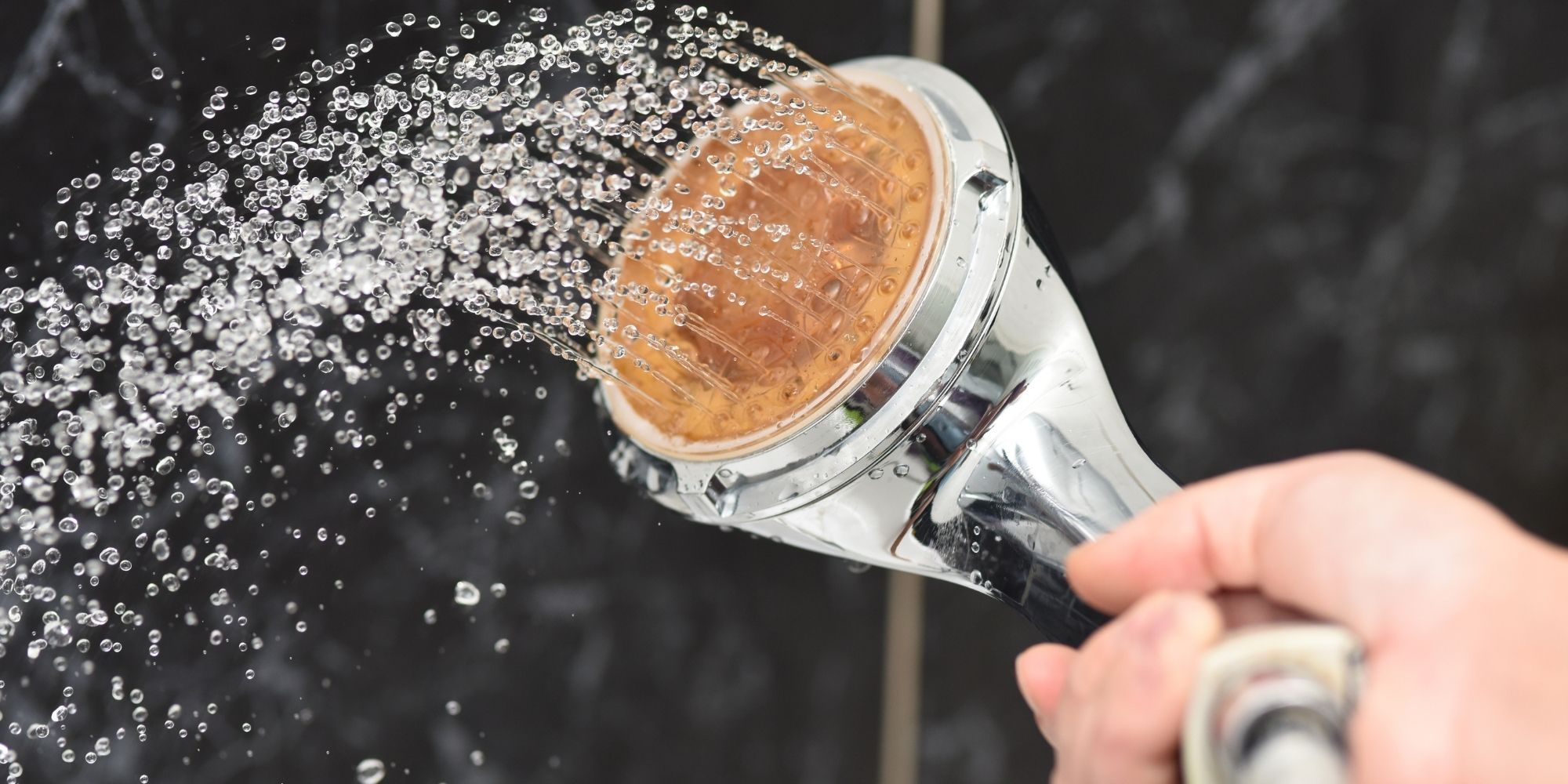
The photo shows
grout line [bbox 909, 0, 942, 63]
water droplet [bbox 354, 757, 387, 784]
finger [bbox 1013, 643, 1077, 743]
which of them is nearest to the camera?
finger [bbox 1013, 643, 1077, 743]

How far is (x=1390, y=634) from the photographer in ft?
1.01

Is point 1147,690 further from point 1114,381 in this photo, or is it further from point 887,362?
point 1114,381

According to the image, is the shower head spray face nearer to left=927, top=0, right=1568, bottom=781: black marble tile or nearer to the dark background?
the dark background

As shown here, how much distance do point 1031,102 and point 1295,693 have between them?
50 cm

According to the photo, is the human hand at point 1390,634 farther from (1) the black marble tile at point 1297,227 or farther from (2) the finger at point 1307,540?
(1) the black marble tile at point 1297,227

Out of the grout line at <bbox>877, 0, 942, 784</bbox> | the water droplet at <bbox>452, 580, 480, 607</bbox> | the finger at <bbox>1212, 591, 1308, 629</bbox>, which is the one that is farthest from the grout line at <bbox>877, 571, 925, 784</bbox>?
the finger at <bbox>1212, 591, 1308, 629</bbox>

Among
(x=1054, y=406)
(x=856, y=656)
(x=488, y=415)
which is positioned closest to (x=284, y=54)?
(x=488, y=415)

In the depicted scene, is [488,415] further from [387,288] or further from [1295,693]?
[1295,693]

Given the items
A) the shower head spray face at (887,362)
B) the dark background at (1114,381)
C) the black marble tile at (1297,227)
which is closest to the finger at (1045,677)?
the shower head spray face at (887,362)

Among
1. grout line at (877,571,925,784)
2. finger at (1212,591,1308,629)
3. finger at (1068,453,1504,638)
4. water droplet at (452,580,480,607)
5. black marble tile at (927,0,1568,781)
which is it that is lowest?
grout line at (877,571,925,784)

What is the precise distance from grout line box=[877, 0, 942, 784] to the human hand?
1.44 feet

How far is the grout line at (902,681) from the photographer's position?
789mm

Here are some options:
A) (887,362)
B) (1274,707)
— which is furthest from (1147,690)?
(887,362)

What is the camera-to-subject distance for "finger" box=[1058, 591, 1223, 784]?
0.30m
